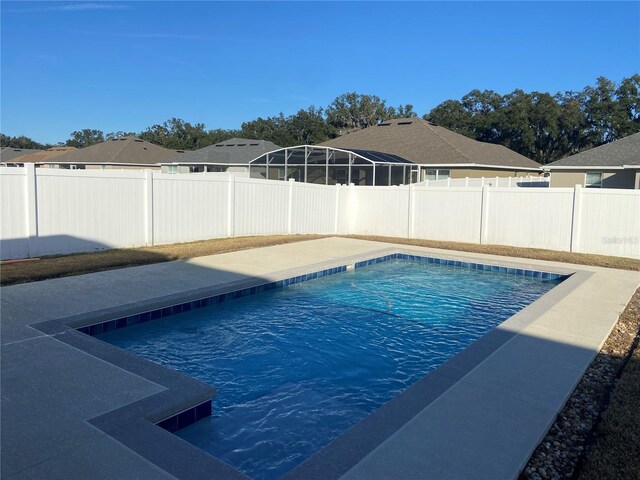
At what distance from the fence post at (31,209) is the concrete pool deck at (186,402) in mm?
2596

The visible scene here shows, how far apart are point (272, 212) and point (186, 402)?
38.8 ft

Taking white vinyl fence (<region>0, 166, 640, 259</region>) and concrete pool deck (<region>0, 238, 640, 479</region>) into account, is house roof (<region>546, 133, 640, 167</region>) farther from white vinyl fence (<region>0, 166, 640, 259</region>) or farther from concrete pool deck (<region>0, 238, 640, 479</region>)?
concrete pool deck (<region>0, 238, 640, 479</region>)

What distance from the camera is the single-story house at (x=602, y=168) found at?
22.8 m

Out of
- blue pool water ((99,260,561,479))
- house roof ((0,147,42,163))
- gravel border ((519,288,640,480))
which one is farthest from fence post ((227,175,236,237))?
house roof ((0,147,42,163))

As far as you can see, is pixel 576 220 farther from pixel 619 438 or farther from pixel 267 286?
pixel 619 438

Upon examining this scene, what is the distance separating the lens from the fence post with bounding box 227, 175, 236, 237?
14.2 meters

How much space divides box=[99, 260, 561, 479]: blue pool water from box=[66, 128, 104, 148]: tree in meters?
103

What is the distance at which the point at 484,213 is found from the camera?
14953 millimetres

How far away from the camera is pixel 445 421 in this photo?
3807 millimetres

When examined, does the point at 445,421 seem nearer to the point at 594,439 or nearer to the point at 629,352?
the point at 594,439

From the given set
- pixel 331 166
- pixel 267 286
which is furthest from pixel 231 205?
pixel 331 166

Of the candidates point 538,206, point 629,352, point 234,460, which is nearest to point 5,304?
point 234,460

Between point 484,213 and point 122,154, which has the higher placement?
point 122,154

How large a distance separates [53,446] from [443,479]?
253 centimetres
